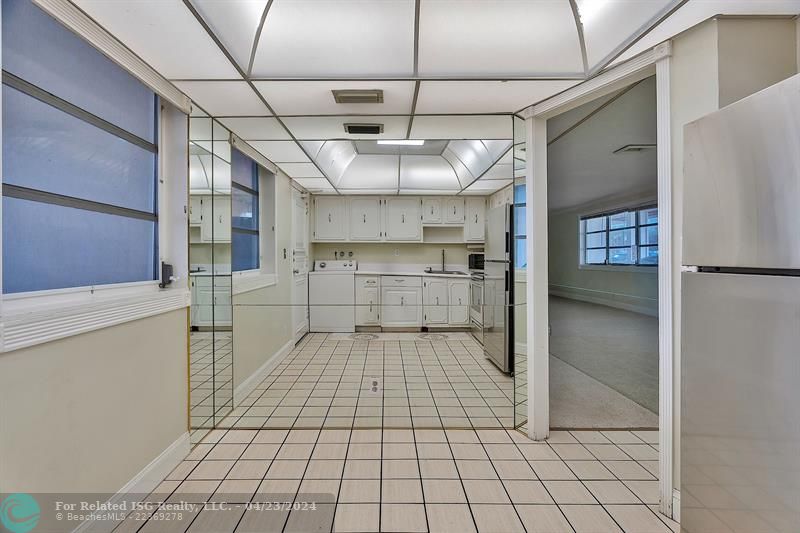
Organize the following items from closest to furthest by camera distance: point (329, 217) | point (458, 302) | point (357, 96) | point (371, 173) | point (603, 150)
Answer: point (357, 96) < point (603, 150) < point (371, 173) < point (458, 302) < point (329, 217)

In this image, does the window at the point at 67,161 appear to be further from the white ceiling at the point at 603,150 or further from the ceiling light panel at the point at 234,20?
the white ceiling at the point at 603,150

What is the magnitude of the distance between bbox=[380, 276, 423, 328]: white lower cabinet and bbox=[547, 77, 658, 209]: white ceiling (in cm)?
251

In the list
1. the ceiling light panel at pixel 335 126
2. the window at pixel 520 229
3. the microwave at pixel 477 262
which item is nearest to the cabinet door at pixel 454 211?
the microwave at pixel 477 262

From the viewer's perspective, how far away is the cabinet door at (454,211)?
574 cm

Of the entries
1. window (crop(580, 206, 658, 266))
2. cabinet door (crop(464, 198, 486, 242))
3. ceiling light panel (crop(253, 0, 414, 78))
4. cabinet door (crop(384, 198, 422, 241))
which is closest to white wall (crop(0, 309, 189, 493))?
ceiling light panel (crop(253, 0, 414, 78))

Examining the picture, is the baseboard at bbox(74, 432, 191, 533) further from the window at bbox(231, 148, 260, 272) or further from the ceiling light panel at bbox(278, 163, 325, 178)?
the ceiling light panel at bbox(278, 163, 325, 178)

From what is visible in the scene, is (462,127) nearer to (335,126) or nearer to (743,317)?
(335,126)

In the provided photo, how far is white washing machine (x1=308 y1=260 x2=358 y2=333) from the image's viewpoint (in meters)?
5.11

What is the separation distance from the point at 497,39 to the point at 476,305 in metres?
3.48

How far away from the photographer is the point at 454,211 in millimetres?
5754

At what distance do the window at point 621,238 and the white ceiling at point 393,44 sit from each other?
5.42 feet

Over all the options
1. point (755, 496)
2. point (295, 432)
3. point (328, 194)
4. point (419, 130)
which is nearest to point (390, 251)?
point (328, 194)

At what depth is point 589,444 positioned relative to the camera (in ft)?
7.36

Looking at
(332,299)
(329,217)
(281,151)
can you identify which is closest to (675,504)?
(281,151)
